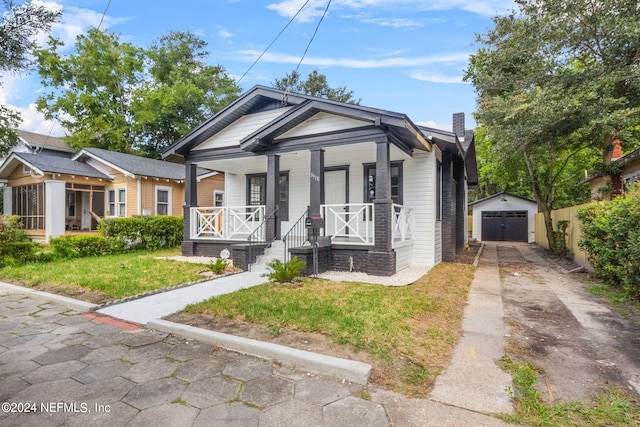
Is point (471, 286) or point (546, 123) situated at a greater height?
point (546, 123)

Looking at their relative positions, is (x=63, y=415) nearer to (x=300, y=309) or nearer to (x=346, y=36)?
(x=300, y=309)

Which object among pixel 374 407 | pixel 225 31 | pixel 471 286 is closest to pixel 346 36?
pixel 225 31

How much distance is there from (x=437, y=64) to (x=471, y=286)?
7725 mm

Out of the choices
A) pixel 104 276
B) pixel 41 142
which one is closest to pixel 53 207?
pixel 104 276

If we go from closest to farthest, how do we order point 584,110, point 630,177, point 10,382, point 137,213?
point 10,382 → point 584,110 → point 630,177 → point 137,213

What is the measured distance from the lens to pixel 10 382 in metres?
2.90

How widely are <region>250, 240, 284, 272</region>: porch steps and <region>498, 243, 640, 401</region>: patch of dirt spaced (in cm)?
523

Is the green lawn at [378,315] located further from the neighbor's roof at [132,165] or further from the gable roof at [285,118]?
the neighbor's roof at [132,165]

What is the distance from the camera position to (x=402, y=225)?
8.93m

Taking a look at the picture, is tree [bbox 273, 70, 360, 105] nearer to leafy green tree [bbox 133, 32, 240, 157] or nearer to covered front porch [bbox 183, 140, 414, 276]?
leafy green tree [bbox 133, 32, 240, 157]

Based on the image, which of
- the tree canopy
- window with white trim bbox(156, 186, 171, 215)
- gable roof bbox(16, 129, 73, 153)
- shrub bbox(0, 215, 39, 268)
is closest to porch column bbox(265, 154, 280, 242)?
shrub bbox(0, 215, 39, 268)

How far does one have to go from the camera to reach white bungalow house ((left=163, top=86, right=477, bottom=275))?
785cm

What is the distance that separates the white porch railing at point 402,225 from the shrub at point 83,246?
9.35 meters

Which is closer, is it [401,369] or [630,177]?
[401,369]
